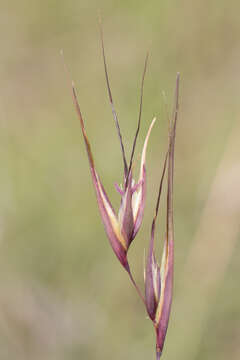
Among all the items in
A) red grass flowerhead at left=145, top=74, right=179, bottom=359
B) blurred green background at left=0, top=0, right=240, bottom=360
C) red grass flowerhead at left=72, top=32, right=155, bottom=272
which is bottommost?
blurred green background at left=0, top=0, right=240, bottom=360

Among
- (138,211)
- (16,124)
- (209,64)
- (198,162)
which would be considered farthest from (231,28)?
(138,211)

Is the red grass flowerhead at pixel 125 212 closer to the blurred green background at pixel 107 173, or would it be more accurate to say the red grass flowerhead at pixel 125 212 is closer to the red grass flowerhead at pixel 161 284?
the red grass flowerhead at pixel 161 284

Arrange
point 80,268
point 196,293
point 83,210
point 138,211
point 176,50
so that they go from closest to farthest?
point 138,211, point 196,293, point 80,268, point 83,210, point 176,50

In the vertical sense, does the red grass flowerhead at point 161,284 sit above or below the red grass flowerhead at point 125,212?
below

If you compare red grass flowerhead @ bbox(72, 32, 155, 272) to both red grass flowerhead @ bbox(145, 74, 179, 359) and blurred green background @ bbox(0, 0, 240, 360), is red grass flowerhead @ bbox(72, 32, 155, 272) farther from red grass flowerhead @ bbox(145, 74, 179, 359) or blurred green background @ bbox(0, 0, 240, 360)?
blurred green background @ bbox(0, 0, 240, 360)

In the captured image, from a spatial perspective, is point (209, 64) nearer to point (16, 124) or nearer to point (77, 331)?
point (16, 124)

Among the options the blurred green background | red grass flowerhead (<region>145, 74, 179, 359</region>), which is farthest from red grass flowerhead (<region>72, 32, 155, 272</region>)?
the blurred green background

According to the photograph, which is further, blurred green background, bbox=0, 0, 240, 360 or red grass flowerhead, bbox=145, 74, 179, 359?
blurred green background, bbox=0, 0, 240, 360

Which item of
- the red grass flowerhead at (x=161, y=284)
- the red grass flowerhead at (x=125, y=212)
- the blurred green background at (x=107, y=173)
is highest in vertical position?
the red grass flowerhead at (x=125, y=212)

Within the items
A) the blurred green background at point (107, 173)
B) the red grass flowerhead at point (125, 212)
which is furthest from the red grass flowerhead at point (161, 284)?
the blurred green background at point (107, 173)
